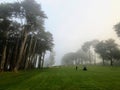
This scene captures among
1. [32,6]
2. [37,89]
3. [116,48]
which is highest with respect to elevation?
[32,6]

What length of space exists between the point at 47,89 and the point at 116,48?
282 feet

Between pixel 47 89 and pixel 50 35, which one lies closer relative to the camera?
pixel 47 89

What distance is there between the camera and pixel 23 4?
4653cm

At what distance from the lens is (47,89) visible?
686 inches

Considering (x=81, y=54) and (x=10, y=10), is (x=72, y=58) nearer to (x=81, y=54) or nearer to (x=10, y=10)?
(x=81, y=54)

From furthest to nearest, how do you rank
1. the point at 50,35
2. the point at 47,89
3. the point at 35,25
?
Answer: the point at 50,35 < the point at 35,25 < the point at 47,89

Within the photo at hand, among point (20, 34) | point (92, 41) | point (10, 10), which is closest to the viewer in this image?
point (10, 10)

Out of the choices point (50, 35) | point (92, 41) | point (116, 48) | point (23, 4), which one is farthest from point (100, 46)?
point (23, 4)

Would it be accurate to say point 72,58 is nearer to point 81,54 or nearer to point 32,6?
point 81,54

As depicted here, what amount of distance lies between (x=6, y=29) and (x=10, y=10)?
16.1 ft

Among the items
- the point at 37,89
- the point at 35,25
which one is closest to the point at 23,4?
the point at 35,25

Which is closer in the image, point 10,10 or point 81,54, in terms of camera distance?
point 10,10

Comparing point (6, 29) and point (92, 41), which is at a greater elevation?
point (92, 41)

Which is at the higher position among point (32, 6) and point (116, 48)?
point (32, 6)
